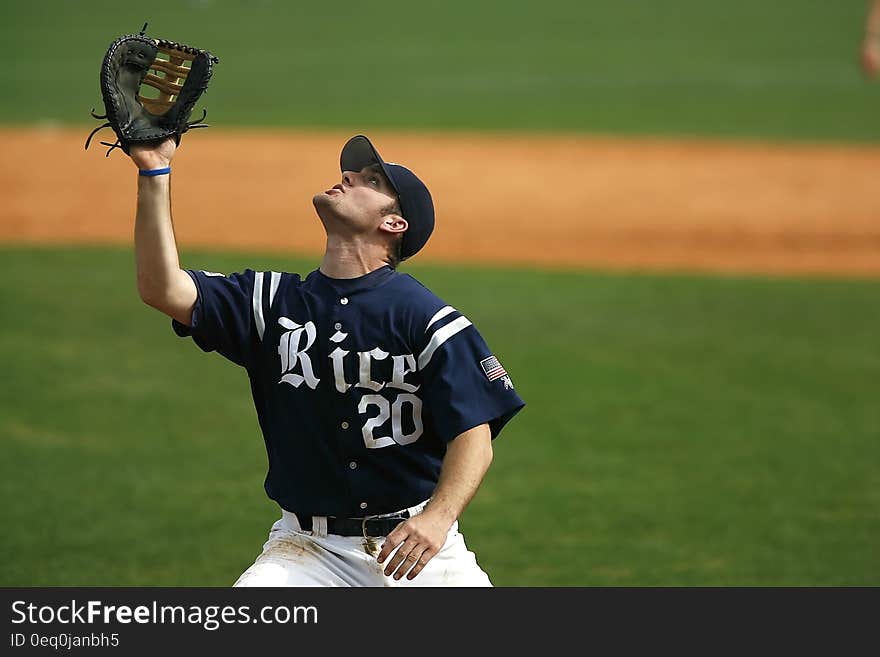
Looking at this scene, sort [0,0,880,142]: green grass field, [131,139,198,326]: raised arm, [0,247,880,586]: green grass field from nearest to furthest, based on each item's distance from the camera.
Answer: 1. [131,139,198,326]: raised arm
2. [0,247,880,586]: green grass field
3. [0,0,880,142]: green grass field

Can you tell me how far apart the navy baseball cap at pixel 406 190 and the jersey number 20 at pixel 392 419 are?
0.50 meters

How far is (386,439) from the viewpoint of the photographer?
156 inches

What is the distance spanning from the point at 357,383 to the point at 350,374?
3 centimetres

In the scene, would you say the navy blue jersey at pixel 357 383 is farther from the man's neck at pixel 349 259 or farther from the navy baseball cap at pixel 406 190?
the navy baseball cap at pixel 406 190

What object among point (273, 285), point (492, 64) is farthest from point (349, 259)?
point (492, 64)

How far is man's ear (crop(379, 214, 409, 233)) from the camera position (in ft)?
13.4

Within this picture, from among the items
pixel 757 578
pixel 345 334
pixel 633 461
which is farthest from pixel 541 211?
pixel 345 334

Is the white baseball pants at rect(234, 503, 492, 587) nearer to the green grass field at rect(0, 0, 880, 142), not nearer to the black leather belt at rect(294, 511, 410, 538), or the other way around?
the black leather belt at rect(294, 511, 410, 538)

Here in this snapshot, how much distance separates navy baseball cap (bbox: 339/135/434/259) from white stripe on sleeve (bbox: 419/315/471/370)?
0.35m

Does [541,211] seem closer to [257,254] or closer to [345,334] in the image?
[257,254]

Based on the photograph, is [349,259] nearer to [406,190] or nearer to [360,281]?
[360,281]

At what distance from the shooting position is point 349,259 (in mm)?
4094

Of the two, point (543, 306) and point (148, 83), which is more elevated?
point (543, 306)

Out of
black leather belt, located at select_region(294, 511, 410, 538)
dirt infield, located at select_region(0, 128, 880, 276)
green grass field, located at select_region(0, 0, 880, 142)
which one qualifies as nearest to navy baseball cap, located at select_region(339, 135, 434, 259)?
black leather belt, located at select_region(294, 511, 410, 538)
